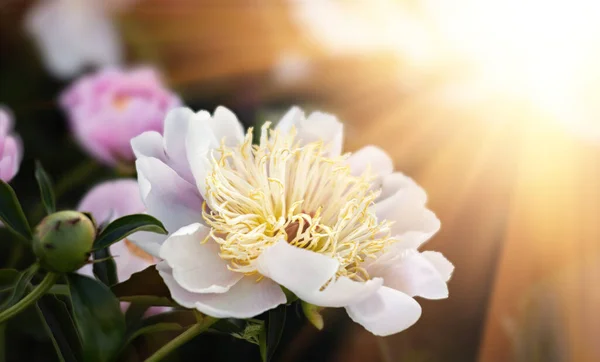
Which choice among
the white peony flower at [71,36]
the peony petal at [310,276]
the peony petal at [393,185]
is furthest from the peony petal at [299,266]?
the white peony flower at [71,36]

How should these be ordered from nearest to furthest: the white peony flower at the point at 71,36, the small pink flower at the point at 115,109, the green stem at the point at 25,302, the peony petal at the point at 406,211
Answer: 1. the green stem at the point at 25,302
2. the peony petal at the point at 406,211
3. the small pink flower at the point at 115,109
4. the white peony flower at the point at 71,36

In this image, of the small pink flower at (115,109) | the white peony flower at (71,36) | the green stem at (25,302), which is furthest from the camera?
the white peony flower at (71,36)

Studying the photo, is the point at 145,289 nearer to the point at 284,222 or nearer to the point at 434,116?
the point at 284,222

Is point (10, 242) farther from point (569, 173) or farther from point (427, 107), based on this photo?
point (569, 173)

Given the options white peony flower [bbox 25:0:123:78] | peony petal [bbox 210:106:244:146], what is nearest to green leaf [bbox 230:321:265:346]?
peony petal [bbox 210:106:244:146]

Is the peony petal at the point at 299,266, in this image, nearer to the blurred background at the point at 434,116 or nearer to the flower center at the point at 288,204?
the flower center at the point at 288,204

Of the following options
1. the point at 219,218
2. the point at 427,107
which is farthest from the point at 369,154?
the point at 427,107

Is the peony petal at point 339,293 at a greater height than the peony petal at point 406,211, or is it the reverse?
the peony petal at point 406,211
